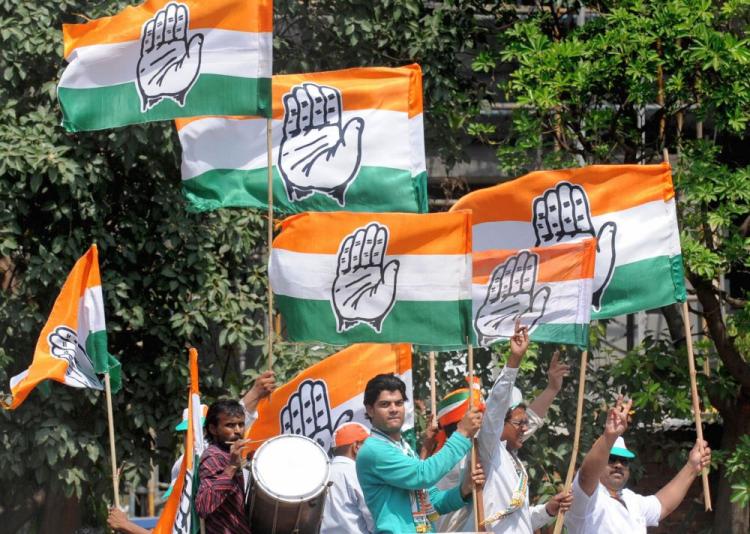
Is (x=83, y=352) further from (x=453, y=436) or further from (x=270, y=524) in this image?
(x=453, y=436)

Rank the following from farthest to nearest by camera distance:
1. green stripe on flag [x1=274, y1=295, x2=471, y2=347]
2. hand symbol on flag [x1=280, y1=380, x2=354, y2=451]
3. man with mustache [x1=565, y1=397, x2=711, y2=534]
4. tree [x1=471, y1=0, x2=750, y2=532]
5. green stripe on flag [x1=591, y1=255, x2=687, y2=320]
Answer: tree [x1=471, y1=0, x2=750, y2=532] < hand symbol on flag [x1=280, y1=380, x2=354, y2=451] < green stripe on flag [x1=591, y1=255, x2=687, y2=320] < green stripe on flag [x1=274, y1=295, x2=471, y2=347] < man with mustache [x1=565, y1=397, x2=711, y2=534]

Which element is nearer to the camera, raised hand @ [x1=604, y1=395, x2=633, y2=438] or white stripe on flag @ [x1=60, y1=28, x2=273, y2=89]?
raised hand @ [x1=604, y1=395, x2=633, y2=438]

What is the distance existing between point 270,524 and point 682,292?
3028mm

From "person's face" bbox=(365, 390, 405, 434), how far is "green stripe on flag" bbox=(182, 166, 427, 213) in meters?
2.09

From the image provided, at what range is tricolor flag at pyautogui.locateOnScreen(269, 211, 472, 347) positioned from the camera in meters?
9.03

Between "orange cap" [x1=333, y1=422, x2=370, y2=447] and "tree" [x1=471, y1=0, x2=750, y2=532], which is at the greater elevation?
"tree" [x1=471, y1=0, x2=750, y2=532]

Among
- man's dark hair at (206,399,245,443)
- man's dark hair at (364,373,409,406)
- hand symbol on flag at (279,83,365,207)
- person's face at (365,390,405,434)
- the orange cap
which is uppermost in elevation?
hand symbol on flag at (279,83,365,207)

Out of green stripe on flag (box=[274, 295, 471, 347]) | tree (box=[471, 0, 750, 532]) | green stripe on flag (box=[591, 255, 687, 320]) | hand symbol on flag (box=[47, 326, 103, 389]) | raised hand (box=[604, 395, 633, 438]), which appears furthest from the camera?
tree (box=[471, 0, 750, 532])

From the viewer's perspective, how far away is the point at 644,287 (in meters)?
9.84

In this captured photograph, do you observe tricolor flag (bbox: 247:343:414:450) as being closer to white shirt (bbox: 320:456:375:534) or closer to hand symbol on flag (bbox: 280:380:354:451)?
hand symbol on flag (bbox: 280:380:354:451)

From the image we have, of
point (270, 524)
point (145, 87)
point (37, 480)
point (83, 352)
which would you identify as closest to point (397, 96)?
point (145, 87)

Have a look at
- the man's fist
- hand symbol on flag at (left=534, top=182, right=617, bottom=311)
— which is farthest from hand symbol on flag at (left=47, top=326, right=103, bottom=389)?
hand symbol on flag at (left=534, top=182, right=617, bottom=311)

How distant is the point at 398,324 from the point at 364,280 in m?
0.33

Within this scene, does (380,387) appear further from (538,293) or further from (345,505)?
(538,293)
